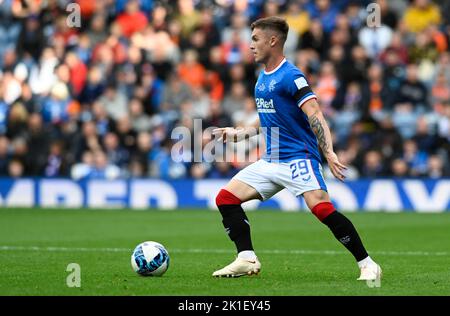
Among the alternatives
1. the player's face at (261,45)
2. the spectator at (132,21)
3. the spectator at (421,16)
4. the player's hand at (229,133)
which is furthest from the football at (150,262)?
the spectator at (132,21)

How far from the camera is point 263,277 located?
992 cm

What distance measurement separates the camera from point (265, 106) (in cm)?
985

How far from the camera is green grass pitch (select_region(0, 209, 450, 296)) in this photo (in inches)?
352

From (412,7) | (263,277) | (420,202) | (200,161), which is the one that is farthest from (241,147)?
(263,277)

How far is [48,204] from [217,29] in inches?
242

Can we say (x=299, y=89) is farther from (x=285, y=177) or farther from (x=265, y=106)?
(x=285, y=177)

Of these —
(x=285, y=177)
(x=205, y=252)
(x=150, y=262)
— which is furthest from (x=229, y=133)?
(x=205, y=252)

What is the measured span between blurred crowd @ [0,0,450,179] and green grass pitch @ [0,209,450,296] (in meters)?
1.75

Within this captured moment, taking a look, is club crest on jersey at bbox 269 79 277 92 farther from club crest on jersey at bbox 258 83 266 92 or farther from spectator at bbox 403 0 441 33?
spectator at bbox 403 0 441 33

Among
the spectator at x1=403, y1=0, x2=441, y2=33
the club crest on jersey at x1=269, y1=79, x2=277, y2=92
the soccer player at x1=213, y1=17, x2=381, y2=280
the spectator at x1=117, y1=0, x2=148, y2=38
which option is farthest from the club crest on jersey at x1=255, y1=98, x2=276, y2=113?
the spectator at x1=117, y1=0, x2=148, y2=38

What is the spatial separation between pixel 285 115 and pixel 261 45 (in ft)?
2.43

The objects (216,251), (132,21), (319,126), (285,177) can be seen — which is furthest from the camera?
(132,21)

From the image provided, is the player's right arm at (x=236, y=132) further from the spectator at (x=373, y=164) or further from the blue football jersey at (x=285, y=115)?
the spectator at (x=373, y=164)

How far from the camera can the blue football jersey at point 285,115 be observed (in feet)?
31.6
